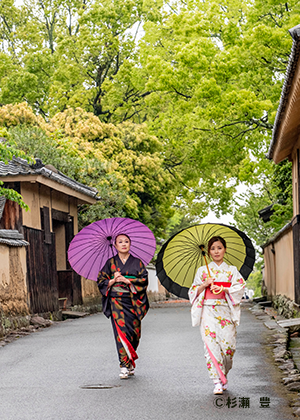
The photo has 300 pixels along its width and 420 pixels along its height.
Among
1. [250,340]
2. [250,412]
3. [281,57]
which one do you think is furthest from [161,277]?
[281,57]

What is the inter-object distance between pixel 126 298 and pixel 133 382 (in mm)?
1160

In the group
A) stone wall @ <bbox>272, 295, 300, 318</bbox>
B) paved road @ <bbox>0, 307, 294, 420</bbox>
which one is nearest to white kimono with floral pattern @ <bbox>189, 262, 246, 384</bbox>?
paved road @ <bbox>0, 307, 294, 420</bbox>

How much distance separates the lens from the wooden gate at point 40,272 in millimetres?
17031

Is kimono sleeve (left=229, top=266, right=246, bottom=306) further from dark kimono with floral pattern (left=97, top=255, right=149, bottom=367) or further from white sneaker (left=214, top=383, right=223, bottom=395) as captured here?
dark kimono with floral pattern (left=97, top=255, right=149, bottom=367)

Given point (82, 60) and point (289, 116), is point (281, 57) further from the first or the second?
point (82, 60)

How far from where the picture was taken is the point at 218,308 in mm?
6961

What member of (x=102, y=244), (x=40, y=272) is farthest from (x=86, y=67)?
(x=102, y=244)

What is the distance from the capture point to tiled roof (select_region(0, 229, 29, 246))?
1514 cm

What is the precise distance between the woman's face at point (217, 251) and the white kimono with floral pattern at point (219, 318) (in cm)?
8

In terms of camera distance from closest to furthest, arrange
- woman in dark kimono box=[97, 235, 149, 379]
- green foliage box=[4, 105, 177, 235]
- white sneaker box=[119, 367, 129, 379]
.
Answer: white sneaker box=[119, 367, 129, 379] < woman in dark kimono box=[97, 235, 149, 379] < green foliage box=[4, 105, 177, 235]

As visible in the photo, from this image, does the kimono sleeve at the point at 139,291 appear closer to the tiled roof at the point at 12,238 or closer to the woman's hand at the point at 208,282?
the woman's hand at the point at 208,282

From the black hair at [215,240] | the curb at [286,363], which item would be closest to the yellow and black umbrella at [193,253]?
the black hair at [215,240]

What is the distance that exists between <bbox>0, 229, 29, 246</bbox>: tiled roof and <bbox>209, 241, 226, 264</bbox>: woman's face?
8.63 m

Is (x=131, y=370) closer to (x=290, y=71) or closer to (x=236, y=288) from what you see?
(x=236, y=288)
